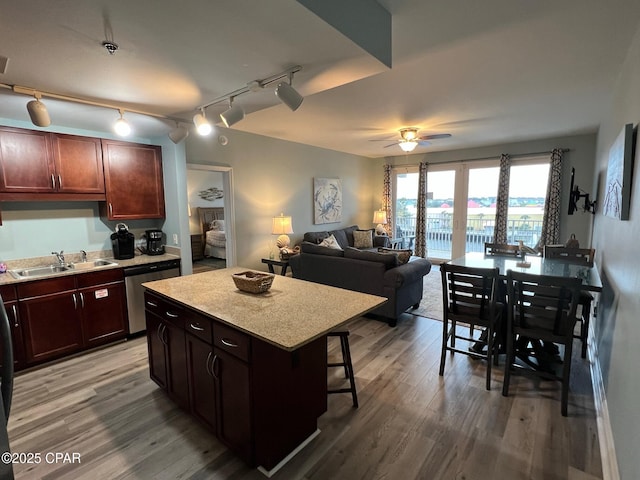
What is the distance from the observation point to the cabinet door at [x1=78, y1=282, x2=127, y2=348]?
10.4 ft

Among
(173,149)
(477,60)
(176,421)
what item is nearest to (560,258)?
(477,60)

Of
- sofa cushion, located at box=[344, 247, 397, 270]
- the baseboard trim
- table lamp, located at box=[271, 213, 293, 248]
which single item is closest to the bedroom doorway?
table lamp, located at box=[271, 213, 293, 248]

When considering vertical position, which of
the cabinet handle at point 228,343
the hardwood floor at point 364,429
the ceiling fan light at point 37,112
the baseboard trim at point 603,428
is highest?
the ceiling fan light at point 37,112

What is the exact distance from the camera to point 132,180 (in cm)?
366

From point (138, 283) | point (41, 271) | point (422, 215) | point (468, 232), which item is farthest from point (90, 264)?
point (468, 232)

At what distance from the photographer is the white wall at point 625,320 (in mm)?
1472

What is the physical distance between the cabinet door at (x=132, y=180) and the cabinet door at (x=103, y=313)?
848mm

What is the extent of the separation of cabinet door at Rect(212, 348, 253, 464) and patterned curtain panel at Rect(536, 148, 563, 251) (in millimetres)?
5803

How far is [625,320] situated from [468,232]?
5.41 metres

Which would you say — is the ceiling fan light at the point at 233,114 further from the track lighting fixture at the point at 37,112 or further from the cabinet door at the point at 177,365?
the cabinet door at the point at 177,365

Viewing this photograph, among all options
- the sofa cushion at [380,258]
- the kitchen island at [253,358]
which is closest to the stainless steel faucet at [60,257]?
the kitchen island at [253,358]

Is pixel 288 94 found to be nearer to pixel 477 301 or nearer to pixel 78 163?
pixel 477 301

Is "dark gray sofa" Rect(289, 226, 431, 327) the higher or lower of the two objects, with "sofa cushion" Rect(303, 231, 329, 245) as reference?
lower

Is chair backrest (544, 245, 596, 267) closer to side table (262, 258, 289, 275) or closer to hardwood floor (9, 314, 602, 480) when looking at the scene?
hardwood floor (9, 314, 602, 480)
